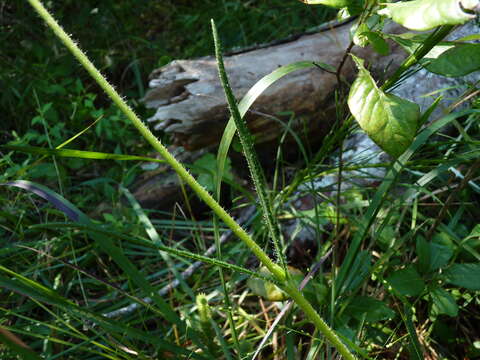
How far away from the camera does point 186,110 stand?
1807 mm

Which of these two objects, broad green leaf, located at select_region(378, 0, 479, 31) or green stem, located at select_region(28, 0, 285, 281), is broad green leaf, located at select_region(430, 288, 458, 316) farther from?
broad green leaf, located at select_region(378, 0, 479, 31)

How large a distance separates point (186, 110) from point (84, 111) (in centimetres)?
77

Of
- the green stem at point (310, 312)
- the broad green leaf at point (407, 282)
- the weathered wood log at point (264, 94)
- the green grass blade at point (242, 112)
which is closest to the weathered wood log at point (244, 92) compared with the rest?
the weathered wood log at point (264, 94)

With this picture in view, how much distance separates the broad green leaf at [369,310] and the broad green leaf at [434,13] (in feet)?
2.31

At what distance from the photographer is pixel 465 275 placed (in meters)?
1.10

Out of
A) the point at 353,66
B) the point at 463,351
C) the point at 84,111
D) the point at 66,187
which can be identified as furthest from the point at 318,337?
the point at 84,111

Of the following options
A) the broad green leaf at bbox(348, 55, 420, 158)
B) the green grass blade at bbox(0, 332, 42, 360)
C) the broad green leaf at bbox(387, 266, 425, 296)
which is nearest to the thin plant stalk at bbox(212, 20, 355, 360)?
the broad green leaf at bbox(348, 55, 420, 158)

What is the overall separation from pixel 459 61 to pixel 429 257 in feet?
1.79

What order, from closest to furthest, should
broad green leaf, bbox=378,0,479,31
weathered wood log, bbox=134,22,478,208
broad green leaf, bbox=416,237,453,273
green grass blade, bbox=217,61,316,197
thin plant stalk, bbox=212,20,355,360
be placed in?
broad green leaf, bbox=378,0,479,31, thin plant stalk, bbox=212,20,355,360, green grass blade, bbox=217,61,316,197, broad green leaf, bbox=416,237,453,273, weathered wood log, bbox=134,22,478,208

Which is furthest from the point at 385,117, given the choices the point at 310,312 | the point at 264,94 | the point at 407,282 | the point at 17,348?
the point at 264,94

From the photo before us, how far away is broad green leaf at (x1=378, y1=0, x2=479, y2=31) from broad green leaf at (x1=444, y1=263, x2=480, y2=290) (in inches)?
26.3

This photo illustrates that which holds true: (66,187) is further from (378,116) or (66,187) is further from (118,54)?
(378,116)

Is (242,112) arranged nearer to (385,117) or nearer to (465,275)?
(385,117)

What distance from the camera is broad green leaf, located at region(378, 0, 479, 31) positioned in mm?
597
